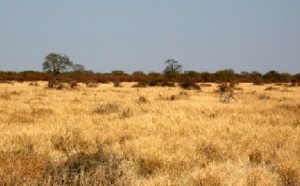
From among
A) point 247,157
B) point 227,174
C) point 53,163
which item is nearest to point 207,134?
point 247,157

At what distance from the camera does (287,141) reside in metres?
9.19

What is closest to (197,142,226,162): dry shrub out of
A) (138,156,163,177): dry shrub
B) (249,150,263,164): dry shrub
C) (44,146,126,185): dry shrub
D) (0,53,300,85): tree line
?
(249,150,263,164): dry shrub

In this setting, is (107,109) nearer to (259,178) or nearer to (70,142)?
(70,142)

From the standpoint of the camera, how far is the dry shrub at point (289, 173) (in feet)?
20.9

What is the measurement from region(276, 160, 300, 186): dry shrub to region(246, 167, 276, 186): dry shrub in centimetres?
20

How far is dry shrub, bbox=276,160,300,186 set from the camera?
6.37 metres

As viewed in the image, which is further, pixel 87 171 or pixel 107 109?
pixel 107 109

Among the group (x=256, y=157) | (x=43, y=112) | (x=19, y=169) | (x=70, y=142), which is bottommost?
(x=256, y=157)

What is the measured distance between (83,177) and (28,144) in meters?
3.27

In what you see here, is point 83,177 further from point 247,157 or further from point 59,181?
point 247,157

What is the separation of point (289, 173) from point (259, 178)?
68 centimetres

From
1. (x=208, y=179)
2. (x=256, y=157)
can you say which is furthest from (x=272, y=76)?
(x=208, y=179)

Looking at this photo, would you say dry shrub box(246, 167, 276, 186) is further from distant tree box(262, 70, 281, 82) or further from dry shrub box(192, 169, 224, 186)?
distant tree box(262, 70, 281, 82)

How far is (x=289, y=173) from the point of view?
6547 millimetres
